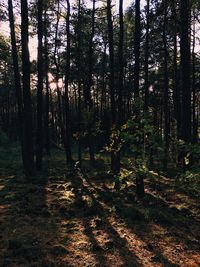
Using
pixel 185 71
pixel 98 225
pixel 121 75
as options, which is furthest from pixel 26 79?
pixel 98 225

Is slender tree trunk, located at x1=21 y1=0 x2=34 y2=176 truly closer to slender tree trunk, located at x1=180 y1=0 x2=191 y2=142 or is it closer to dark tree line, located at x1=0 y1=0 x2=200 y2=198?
dark tree line, located at x1=0 y1=0 x2=200 y2=198

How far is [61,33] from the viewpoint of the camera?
28125mm

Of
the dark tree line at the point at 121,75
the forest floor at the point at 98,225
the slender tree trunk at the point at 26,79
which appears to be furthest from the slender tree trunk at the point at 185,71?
the slender tree trunk at the point at 26,79

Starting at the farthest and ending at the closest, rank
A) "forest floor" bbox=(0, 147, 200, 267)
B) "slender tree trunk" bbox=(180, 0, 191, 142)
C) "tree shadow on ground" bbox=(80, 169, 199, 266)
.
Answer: "slender tree trunk" bbox=(180, 0, 191, 142), "tree shadow on ground" bbox=(80, 169, 199, 266), "forest floor" bbox=(0, 147, 200, 267)

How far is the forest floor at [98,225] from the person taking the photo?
25.3ft

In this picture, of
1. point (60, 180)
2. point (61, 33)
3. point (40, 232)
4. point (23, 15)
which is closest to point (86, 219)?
point (40, 232)

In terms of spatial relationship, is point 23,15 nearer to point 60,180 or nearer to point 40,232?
point 60,180

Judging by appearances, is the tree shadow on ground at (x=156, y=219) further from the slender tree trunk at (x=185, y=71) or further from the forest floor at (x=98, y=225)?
the slender tree trunk at (x=185, y=71)

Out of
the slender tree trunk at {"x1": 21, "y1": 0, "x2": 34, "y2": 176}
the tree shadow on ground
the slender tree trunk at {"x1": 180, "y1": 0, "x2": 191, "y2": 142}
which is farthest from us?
the slender tree trunk at {"x1": 21, "y1": 0, "x2": 34, "y2": 176}

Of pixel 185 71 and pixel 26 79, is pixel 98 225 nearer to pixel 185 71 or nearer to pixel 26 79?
pixel 185 71

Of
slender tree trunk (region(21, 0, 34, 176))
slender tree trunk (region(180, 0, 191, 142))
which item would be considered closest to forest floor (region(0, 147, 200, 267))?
slender tree trunk (region(180, 0, 191, 142))

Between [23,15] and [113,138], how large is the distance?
10.4 metres

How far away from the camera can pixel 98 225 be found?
9.89 m

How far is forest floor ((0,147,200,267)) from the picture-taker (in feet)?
25.3
